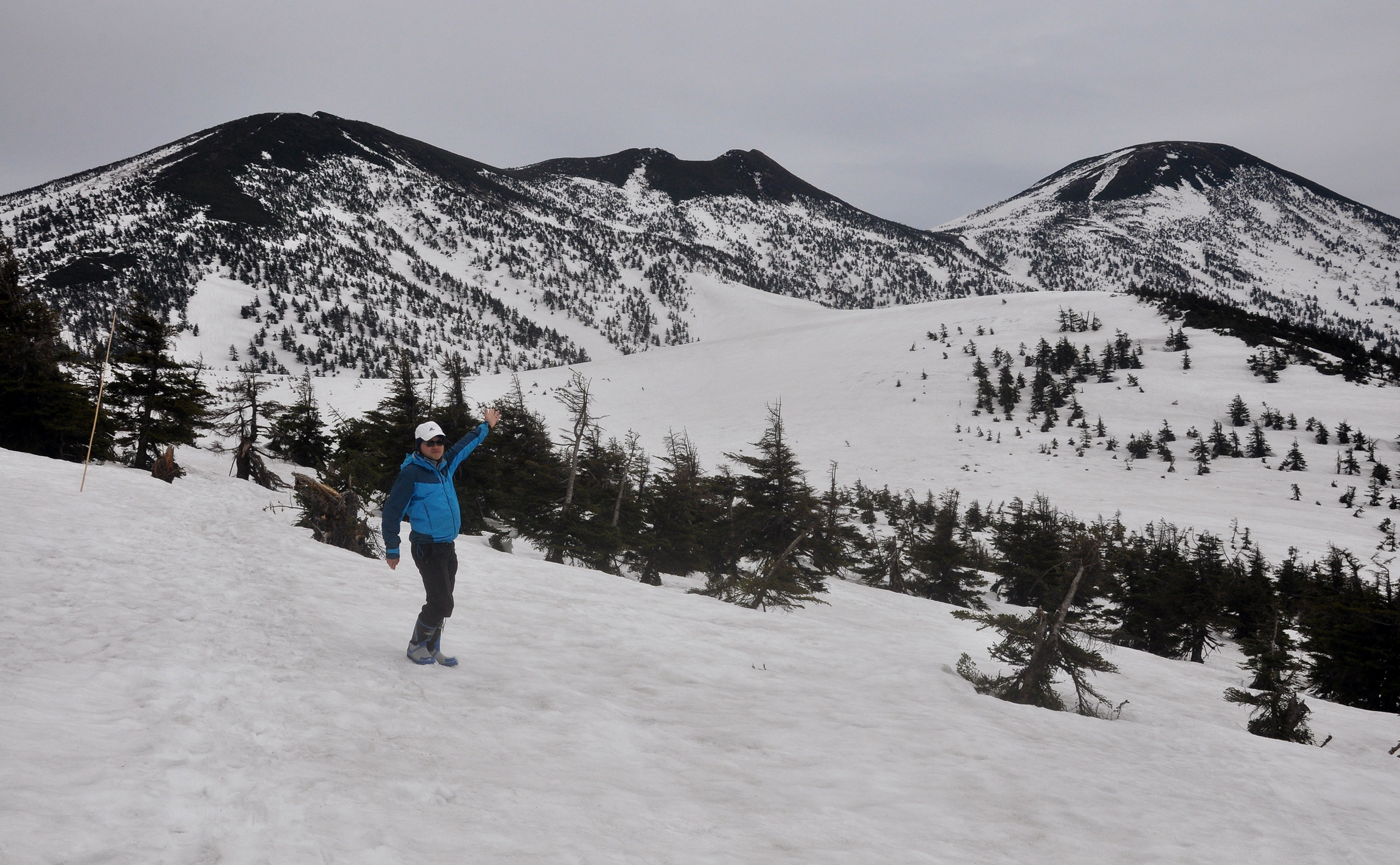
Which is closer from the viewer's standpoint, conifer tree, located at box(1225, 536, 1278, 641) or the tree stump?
the tree stump

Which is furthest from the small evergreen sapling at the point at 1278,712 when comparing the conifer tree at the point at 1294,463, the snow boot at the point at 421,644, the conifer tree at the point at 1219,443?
the conifer tree at the point at 1219,443

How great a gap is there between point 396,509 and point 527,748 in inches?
98.9

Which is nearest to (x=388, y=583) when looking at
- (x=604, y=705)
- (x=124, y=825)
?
(x=604, y=705)

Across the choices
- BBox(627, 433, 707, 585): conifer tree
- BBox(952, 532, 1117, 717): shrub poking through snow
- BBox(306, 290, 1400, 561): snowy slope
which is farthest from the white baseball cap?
BBox(306, 290, 1400, 561): snowy slope

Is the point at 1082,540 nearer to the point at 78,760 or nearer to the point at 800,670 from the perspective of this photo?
the point at 800,670

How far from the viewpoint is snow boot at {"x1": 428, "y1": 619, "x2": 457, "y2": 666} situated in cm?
634

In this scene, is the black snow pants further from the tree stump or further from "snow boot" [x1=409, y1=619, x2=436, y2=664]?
the tree stump

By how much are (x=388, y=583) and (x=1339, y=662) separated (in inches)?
871

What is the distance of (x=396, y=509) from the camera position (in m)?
5.82

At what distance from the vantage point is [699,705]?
21.2ft

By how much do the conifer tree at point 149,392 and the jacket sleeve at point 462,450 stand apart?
1972 centimetres

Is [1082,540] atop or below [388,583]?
atop

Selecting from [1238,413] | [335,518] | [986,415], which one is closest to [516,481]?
[335,518]

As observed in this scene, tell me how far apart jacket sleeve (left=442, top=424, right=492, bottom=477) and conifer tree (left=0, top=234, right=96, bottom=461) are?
67.7ft
